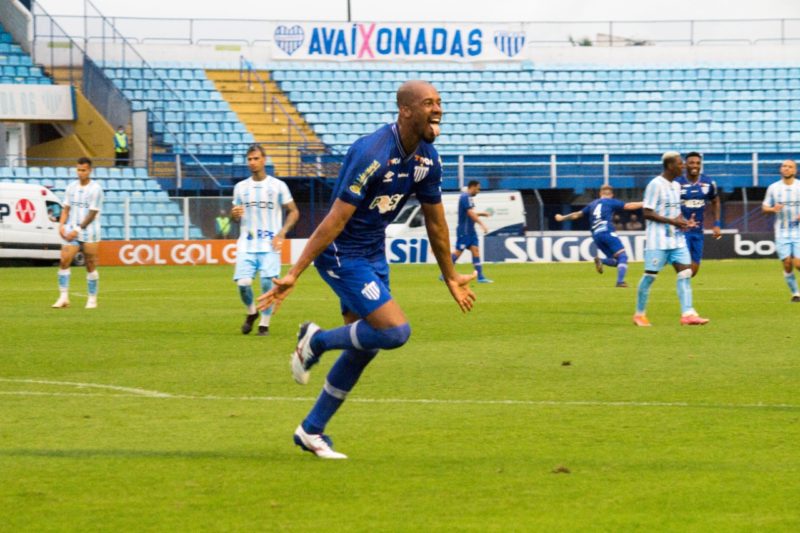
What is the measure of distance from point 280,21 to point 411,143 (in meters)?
42.7

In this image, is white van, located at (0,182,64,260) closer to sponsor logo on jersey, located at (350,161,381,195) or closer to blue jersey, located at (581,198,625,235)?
blue jersey, located at (581,198,625,235)

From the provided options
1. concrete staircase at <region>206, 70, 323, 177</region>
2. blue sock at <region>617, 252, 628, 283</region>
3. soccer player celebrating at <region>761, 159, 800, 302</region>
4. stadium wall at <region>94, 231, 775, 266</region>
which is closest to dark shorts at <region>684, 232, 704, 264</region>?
soccer player celebrating at <region>761, 159, 800, 302</region>

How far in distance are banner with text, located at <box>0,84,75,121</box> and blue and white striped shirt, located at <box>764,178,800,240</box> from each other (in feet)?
92.5

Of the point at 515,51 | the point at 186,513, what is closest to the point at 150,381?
the point at 186,513

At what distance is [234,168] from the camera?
4350 centimetres

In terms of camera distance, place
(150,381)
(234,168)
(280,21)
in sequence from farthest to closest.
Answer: (280,21), (234,168), (150,381)

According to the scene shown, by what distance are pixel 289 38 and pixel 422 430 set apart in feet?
138

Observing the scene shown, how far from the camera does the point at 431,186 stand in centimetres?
823

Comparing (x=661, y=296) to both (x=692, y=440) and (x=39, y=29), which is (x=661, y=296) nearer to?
(x=692, y=440)

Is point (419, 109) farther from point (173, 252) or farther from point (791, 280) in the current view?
point (173, 252)

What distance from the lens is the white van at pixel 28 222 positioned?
36.2m

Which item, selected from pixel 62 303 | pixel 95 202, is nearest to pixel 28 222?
pixel 62 303

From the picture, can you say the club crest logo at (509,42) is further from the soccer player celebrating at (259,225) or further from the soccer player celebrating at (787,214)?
the soccer player celebrating at (259,225)

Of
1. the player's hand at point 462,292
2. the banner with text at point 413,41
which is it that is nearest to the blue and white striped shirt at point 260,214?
the player's hand at point 462,292
